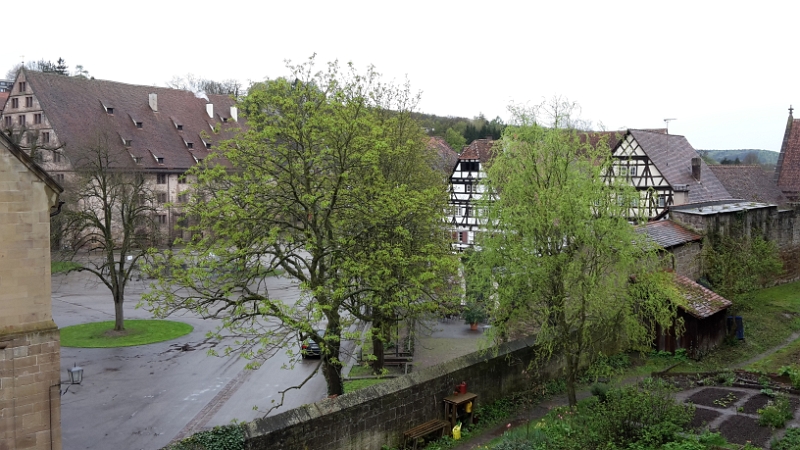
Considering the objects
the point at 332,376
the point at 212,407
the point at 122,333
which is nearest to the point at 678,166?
the point at 332,376

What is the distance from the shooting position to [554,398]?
53.8ft

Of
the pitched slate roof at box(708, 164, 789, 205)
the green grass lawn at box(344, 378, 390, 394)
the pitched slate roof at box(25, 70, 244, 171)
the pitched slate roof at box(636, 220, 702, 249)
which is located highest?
the pitched slate roof at box(25, 70, 244, 171)

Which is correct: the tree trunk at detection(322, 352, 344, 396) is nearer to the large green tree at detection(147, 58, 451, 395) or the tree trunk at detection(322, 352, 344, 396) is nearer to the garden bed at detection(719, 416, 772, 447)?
the large green tree at detection(147, 58, 451, 395)

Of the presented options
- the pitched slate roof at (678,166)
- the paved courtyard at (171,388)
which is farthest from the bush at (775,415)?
the pitched slate roof at (678,166)

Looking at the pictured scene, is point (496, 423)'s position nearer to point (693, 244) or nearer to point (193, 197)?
point (193, 197)

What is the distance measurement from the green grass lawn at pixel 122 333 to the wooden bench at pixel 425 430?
737 inches

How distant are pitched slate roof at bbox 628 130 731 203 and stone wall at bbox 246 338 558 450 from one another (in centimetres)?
2109

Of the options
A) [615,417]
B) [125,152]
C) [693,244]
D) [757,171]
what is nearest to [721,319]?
[693,244]

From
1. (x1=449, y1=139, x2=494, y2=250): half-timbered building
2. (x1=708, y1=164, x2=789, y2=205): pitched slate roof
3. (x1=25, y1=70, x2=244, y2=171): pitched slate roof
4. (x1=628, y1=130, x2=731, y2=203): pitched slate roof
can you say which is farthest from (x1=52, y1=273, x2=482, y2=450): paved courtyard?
(x1=25, y1=70, x2=244, y2=171): pitched slate roof

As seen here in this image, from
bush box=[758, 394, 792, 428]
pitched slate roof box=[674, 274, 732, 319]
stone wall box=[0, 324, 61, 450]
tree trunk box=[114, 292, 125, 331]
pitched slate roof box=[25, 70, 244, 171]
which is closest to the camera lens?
bush box=[758, 394, 792, 428]

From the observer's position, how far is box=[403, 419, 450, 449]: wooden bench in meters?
13.0

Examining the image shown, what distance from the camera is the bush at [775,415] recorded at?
1130 centimetres

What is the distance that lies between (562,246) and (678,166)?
25.7m

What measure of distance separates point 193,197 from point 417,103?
11.4 m
